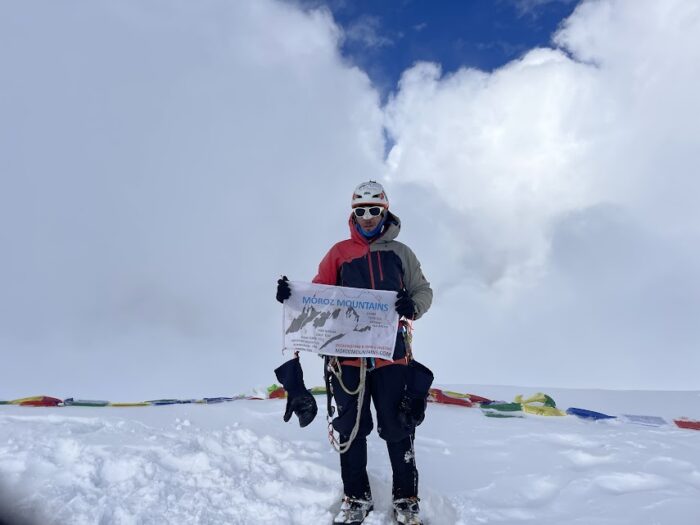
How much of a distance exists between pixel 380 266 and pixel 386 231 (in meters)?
0.28

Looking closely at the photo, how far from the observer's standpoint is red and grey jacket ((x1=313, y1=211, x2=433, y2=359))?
3916 mm

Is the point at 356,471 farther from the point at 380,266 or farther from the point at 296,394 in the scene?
the point at 380,266

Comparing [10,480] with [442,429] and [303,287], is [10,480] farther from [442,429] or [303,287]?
[442,429]

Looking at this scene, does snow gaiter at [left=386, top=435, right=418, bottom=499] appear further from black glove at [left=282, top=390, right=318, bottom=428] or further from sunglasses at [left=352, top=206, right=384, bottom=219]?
sunglasses at [left=352, top=206, right=384, bottom=219]

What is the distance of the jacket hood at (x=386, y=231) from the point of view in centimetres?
398

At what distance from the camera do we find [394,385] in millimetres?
3691

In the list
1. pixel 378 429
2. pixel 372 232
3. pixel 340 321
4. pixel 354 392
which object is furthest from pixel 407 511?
pixel 372 232

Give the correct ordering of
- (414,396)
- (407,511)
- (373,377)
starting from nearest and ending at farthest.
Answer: (407,511) → (414,396) → (373,377)

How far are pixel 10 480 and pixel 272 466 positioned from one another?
1.83 meters

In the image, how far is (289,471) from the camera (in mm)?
4320

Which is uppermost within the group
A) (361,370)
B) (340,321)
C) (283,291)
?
(283,291)

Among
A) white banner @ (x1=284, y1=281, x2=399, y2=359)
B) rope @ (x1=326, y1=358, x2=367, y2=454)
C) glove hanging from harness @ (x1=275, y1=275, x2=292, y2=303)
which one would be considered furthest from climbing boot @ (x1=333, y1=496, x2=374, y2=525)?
glove hanging from harness @ (x1=275, y1=275, x2=292, y2=303)

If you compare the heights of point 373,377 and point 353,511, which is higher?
point 373,377

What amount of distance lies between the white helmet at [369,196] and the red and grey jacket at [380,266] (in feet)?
0.38
